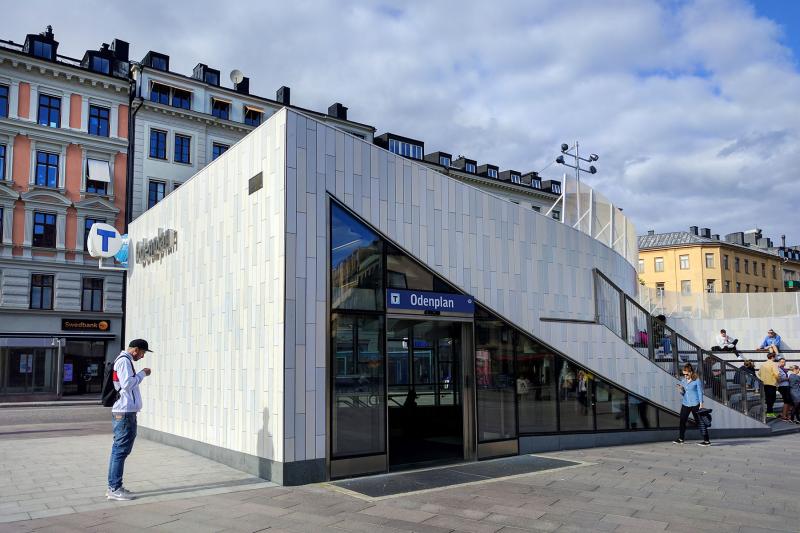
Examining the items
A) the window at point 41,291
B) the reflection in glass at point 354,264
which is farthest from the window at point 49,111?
the reflection in glass at point 354,264

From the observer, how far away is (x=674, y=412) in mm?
15008

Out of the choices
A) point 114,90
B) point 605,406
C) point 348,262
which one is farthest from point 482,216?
point 114,90

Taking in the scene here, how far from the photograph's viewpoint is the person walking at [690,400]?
14016mm

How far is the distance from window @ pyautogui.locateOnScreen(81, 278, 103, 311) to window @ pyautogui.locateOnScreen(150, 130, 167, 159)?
829cm

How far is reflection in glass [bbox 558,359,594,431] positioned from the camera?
1281 cm

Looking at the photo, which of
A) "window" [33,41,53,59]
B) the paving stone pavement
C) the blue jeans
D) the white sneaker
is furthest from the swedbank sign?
"window" [33,41,53,59]

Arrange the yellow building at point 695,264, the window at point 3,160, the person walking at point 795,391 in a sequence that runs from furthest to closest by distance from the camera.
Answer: the yellow building at point 695,264, the window at point 3,160, the person walking at point 795,391

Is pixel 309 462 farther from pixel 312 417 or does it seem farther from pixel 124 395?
pixel 124 395

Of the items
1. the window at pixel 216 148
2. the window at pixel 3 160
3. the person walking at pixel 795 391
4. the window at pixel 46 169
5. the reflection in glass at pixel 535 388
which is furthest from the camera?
the window at pixel 216 148

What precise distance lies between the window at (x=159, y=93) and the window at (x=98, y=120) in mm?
2815

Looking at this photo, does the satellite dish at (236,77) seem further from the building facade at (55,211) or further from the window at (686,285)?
the window at (686,285)

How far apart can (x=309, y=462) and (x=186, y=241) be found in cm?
572

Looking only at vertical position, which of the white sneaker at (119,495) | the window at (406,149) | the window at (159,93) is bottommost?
the white sneaker at (119,495)

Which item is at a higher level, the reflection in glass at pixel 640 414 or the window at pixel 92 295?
the window at pixel 92 295
